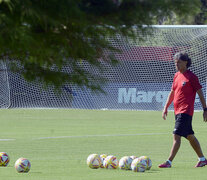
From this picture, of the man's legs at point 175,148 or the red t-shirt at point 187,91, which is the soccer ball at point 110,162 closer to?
the man's legs at point 175,148

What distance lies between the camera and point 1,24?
2.61m

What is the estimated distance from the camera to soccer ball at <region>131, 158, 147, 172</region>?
878cm

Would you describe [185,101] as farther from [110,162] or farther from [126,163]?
[110,162]

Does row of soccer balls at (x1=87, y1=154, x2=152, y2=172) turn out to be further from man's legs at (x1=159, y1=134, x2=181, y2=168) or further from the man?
the man

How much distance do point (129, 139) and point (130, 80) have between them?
49.8 feet

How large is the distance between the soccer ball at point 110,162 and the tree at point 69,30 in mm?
5885

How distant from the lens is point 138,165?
28.8ft

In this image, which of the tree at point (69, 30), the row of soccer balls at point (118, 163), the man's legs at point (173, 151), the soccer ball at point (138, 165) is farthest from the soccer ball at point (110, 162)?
the tree at point (69, 30)

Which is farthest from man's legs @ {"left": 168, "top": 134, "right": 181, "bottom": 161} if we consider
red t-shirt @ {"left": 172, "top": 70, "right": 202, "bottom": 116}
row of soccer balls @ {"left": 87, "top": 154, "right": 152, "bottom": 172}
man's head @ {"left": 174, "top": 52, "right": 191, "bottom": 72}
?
man's head @ {"left": 174, "top": 52, "right": 191, "bottom": 72}

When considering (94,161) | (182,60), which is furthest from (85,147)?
(182,60)

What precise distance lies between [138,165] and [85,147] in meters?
4.58

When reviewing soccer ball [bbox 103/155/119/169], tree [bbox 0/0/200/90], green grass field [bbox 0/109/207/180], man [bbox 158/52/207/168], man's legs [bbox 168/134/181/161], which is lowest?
green grass field [bbox 0/109/207/180]

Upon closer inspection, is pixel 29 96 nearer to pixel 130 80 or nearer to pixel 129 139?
pixel 130 80

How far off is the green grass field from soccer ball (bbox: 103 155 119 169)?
12 cm
